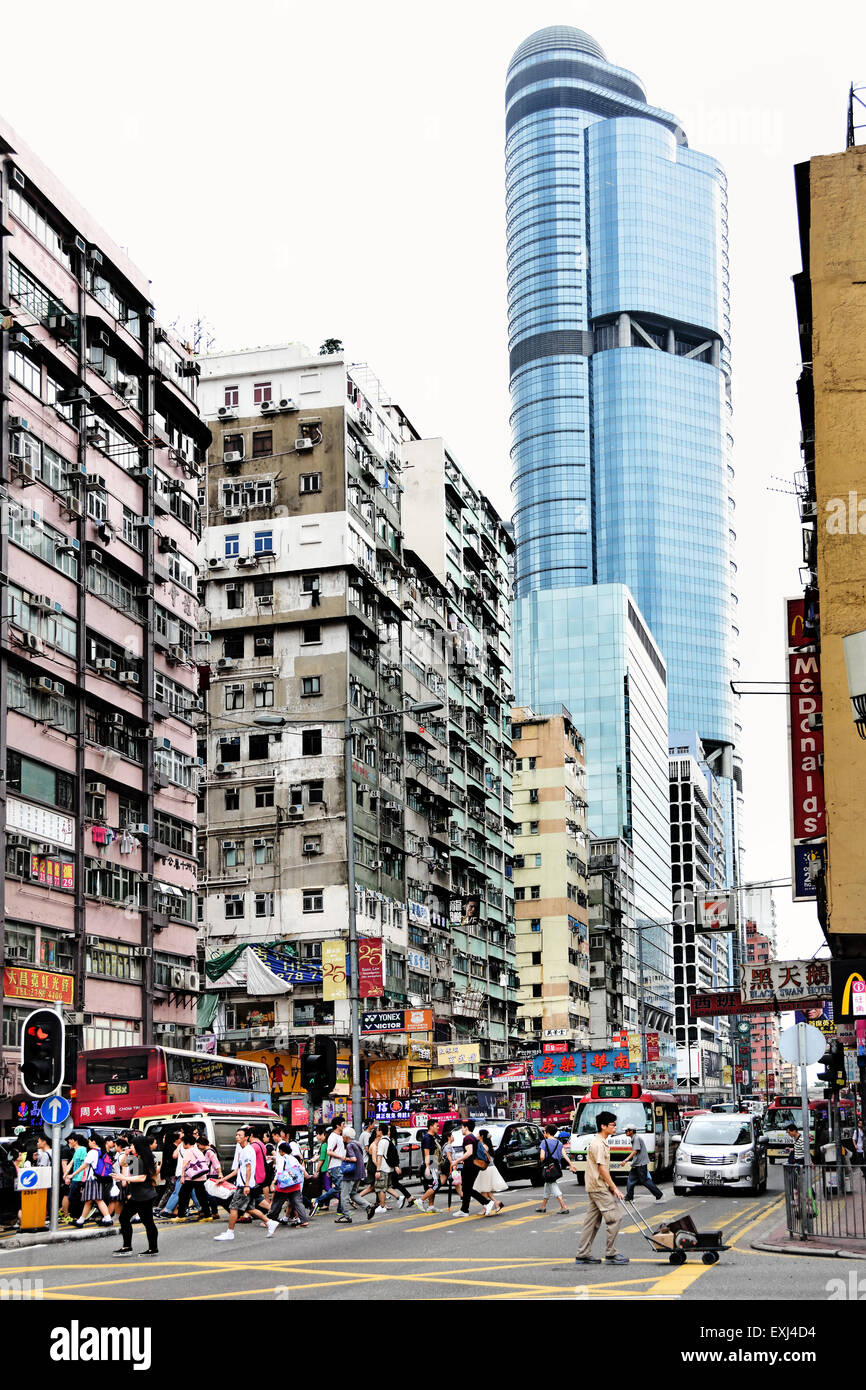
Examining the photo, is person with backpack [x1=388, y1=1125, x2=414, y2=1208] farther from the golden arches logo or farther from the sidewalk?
the sidewalk

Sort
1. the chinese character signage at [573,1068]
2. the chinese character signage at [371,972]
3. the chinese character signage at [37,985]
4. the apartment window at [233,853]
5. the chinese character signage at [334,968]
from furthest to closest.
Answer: the chinese character signage at [573,1068]
the apartment window at [233,853]
the chinese character signage at [334,968]
the chinese character signage at [37,985]
the chinese character signage at [371,972]

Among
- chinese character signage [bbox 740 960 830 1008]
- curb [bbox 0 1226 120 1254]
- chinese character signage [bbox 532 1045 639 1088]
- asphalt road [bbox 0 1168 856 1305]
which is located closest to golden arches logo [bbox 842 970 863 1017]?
asphalt road [bbox 0 1168 856 1305]

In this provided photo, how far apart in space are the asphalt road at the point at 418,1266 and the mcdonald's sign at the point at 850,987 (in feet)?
12.6

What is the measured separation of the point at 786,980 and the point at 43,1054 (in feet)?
123

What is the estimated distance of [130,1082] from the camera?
40188 mm

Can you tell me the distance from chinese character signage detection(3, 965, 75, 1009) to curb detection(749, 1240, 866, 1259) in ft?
94.1

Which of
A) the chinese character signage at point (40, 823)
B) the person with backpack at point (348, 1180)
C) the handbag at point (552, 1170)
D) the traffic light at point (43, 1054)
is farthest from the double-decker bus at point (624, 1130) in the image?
the chinese character signage at point (40, 823)

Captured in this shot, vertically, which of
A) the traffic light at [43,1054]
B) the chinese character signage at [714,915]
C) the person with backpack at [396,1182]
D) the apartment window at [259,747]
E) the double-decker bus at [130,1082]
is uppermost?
the apartment window at [259,747]

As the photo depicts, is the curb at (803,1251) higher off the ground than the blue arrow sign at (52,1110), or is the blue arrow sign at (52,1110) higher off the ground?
the blue arrow sign at (52,1110)

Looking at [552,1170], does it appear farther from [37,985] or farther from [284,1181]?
[37,985]

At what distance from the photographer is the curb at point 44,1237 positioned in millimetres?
25719

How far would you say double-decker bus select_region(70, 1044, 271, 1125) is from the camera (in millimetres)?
39875

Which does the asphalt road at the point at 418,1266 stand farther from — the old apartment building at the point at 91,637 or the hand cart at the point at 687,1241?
the old apartment building at the point at 91,637
